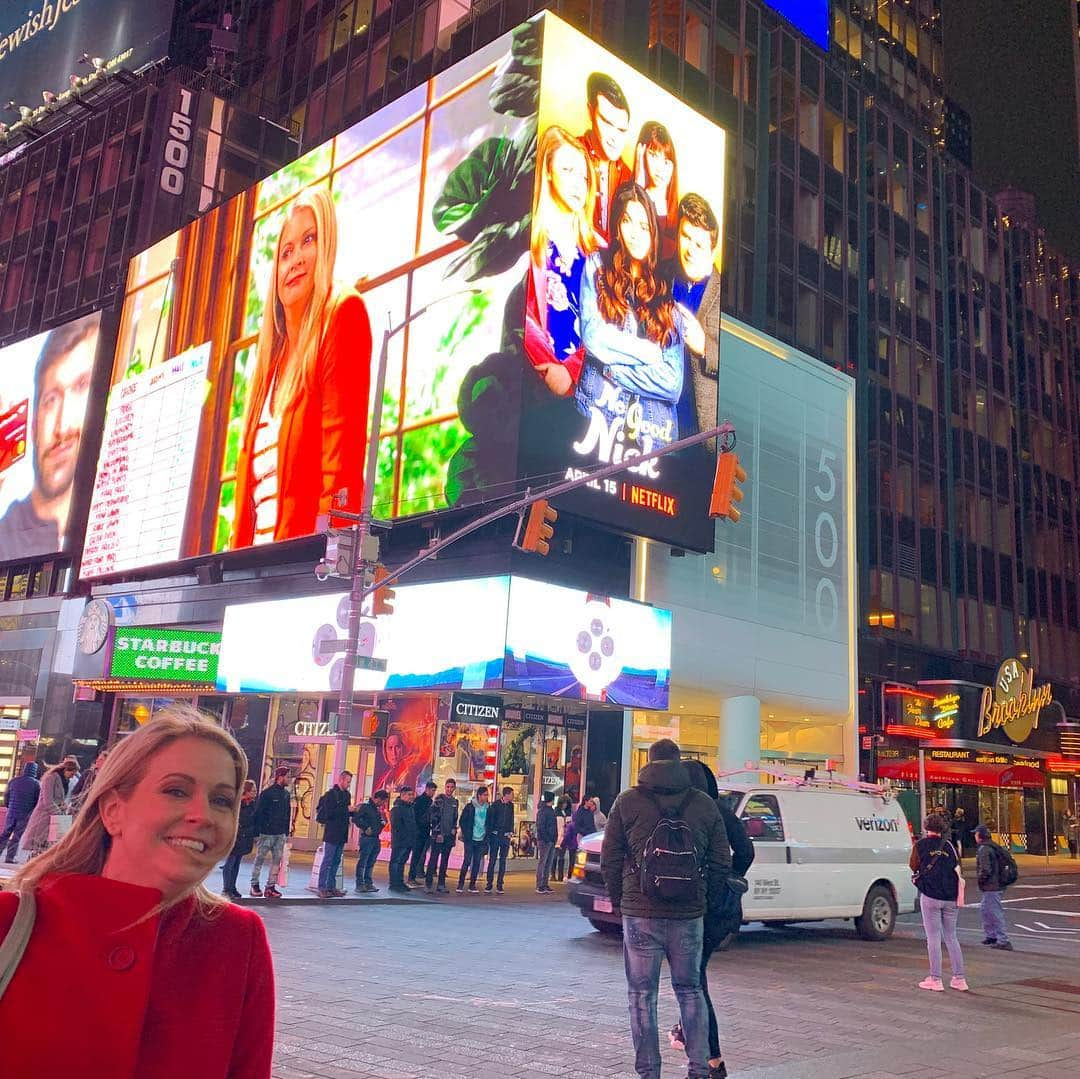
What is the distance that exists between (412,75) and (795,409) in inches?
694

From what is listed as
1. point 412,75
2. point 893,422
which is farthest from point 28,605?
point 893,422

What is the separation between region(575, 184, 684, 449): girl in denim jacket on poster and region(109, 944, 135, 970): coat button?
25.0 m

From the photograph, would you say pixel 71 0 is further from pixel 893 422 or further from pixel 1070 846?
pixel 1070 846

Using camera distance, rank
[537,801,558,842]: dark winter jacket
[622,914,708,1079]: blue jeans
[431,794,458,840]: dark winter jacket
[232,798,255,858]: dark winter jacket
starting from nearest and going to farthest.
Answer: [622,914,708,1079]: blue jeans < [232,798,255,858]: dark winter jacket < [431,794,458,840]: dark winter jacket < [537,801,558,842]: dark winter jacket

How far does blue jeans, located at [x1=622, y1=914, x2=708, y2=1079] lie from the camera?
250 inches

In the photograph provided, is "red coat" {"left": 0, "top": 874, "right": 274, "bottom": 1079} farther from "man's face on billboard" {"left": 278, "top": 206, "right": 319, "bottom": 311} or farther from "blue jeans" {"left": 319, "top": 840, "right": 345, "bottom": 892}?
"man's face on billboard" {"left": 278, "top": 206, "right": 319, "bottom": 311}

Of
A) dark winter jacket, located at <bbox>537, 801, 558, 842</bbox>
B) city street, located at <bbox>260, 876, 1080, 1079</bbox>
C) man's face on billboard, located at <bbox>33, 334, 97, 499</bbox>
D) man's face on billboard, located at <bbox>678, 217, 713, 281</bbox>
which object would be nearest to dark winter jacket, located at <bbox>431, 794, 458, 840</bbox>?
dark winter jacket, located at <bbox>537, 801, 558, 842</bbox>

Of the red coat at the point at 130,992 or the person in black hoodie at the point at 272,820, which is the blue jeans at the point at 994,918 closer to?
the person in black hoodie at the point at 272,820

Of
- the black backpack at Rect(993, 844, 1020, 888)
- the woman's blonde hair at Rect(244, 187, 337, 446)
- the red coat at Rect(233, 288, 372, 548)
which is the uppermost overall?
the woman's blonde hair at Rect(244, 187, 337, 446)

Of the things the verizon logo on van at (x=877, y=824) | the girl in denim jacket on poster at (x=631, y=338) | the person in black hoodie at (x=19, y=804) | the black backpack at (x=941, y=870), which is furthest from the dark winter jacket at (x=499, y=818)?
the black backpack at (x=941, y=870)

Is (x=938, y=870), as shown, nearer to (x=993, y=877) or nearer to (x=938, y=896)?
(x=938, y=896)

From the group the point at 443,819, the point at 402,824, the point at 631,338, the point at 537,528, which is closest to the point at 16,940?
the point at 537,528

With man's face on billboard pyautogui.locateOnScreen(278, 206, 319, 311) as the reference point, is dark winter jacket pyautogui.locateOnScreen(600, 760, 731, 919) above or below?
below

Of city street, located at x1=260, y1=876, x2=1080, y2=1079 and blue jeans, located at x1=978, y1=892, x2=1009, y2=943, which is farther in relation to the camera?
blue jeans, located at x1=978, y1=892, x2=1009, y2=943
